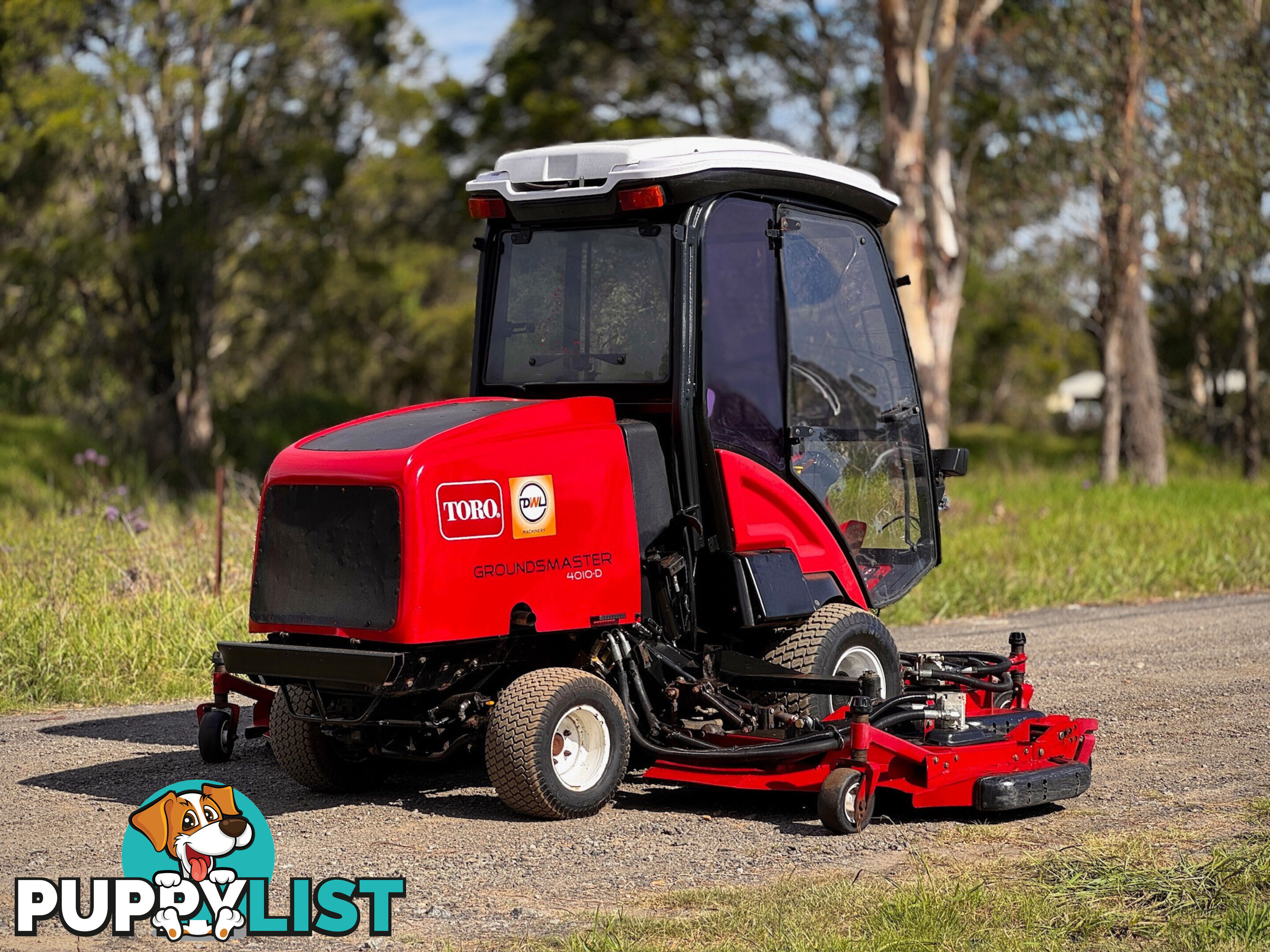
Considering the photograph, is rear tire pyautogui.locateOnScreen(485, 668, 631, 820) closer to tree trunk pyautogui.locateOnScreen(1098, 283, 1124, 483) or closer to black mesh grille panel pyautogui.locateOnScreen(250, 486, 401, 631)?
black mesh grille panel pyautogui.locateOnScreen(250, 486, 401, 631)

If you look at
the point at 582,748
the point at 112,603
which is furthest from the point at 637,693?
the point at 112,603

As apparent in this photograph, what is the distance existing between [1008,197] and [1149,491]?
11389 mm

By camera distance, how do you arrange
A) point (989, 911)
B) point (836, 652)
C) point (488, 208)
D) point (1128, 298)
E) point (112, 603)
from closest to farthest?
point (989, 911) < point (836, 652) < point (488, 208) < point (112, 603) < point (1128, 298)

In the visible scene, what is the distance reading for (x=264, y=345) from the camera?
33688mm

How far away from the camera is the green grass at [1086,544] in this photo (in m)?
13.2

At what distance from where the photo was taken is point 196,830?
520 cm

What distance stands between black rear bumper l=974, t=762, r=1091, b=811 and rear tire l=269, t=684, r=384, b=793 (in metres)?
2.59

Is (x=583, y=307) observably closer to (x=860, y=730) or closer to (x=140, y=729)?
(x=860, y=730)

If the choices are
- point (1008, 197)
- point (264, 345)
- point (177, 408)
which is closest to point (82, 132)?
point (177, 408)

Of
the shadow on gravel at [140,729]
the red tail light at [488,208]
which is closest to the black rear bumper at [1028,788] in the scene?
the red tail light at [488,208]

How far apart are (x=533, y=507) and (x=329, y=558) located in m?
0.78

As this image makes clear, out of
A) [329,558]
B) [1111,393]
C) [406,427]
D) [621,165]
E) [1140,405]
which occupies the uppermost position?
[1111,393]

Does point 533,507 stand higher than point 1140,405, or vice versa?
point 1140,405

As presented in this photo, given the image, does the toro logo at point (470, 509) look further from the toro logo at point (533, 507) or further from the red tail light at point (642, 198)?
the red tail light at point (642, 198)
